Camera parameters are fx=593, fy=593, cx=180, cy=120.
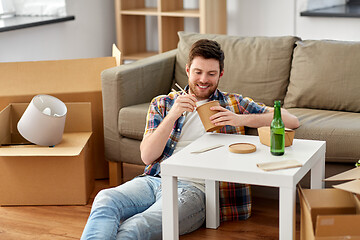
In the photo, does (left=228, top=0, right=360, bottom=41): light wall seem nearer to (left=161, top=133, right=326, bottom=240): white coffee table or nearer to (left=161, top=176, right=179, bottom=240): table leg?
(left=161, top=133, right=326, bottom=240): white coffee table

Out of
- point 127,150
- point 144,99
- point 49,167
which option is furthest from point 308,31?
point 49,167

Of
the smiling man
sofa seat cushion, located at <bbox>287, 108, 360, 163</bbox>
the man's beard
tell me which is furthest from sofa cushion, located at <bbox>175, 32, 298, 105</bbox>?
the man's beard

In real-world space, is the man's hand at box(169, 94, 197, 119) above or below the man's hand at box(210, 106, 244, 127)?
above

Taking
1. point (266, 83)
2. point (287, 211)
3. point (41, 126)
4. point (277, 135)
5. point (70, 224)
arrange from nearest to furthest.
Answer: point (287, 211), point (277, 135), point (70, 224), point (41, 126), point (266, 83)

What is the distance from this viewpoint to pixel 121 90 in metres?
2.96

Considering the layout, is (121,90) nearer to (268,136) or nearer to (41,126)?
(41,126)

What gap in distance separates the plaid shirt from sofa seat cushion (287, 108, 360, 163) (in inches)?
10.5

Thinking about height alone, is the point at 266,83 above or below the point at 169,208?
above

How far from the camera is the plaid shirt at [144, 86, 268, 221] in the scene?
7.84 feet

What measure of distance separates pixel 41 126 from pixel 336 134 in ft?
4.37

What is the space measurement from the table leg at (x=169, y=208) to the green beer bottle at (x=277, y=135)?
35 cm

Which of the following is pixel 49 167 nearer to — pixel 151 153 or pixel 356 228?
pixel 151 153

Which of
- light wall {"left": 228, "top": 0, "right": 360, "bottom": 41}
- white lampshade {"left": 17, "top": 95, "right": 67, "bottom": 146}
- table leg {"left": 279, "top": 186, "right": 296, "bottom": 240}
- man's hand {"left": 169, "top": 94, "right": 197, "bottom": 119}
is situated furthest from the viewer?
light wall {"left": 228, "top": 0, "right": 360, "bottom": 41}

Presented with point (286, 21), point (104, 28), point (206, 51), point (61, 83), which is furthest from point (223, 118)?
point (104, 28)
